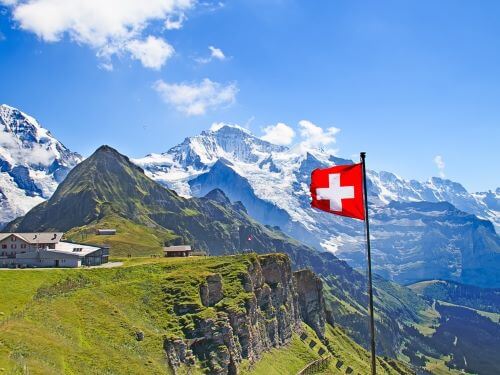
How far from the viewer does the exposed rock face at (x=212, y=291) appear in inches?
6496

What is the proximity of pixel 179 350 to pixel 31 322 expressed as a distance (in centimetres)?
3940

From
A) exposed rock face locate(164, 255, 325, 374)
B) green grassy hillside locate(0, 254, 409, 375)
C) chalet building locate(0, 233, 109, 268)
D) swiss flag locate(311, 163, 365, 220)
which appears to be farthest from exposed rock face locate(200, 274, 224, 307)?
swiss flag locate(311, 163, 365, 220)

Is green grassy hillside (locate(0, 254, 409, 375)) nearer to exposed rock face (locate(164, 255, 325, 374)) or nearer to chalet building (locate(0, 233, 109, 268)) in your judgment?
exposed rock face (locate(164, 255, 325, 374))

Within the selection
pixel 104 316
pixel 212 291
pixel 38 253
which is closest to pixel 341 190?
pixel 104 316

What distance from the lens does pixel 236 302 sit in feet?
571

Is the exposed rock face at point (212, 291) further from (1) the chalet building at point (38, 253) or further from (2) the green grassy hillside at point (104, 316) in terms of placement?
(1) the chalet building at point (38, 253)

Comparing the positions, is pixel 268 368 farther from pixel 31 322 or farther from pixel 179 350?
pixel 31 322

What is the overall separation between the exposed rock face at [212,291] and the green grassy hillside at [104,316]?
7.30ft

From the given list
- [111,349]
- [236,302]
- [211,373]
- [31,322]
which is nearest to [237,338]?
[236,302]

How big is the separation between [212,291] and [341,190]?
5122 inches

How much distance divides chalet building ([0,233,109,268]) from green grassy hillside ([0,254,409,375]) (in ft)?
63.9

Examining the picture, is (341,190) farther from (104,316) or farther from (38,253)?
(38,253)

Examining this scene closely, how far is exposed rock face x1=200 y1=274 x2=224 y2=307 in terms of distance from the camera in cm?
16500

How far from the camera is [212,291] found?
169875mm
